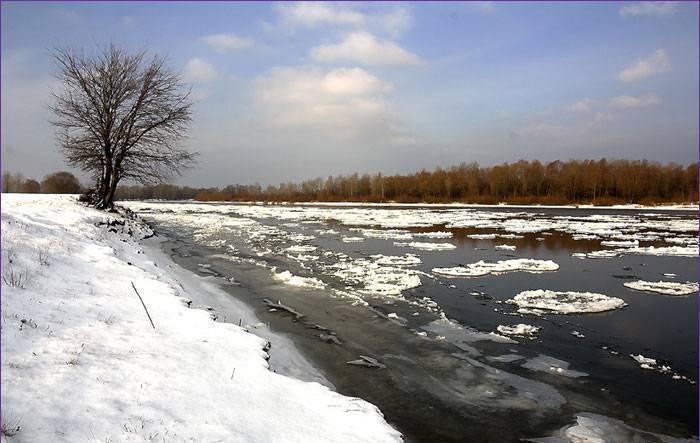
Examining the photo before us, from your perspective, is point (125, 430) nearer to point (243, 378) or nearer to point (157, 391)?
point (157, 391)

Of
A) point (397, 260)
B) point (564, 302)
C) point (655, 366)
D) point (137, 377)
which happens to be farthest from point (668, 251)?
point (137, 377)

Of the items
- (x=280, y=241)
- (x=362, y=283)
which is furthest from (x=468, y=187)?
(x=362, y=283)

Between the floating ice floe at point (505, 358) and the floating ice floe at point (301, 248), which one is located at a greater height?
the floating ice floe at point (301, 248)

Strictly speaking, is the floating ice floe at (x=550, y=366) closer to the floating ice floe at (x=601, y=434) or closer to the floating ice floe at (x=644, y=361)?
the floating ice floe at (x=644, y=361)

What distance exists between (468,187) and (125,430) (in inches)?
4128

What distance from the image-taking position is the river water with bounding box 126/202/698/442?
17.9 ft

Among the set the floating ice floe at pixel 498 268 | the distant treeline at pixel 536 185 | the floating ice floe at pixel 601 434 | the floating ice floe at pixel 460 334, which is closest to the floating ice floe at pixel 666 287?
the floating ice floe at pixel 498 268

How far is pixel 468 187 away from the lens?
10288 centimetres

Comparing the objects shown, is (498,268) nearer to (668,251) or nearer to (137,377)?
(668,251)

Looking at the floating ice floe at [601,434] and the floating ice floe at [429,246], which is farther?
the floating ice floe at [429,246]

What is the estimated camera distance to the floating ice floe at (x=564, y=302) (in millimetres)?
9805

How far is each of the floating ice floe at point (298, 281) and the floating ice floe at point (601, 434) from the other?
7.83 m

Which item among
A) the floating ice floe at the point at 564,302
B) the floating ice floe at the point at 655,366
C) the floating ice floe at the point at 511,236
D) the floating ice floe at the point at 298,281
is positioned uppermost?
the floating ice floe at the point at 511,236

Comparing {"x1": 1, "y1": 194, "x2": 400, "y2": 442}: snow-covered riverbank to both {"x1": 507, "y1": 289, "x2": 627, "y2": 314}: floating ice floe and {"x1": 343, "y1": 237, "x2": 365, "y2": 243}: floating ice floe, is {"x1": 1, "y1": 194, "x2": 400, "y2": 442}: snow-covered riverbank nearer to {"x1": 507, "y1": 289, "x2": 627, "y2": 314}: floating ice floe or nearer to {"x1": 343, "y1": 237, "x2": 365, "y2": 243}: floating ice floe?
{"x1": 507, "y1": 289, "x2": 627, "y2": 314}: floating ice floe
